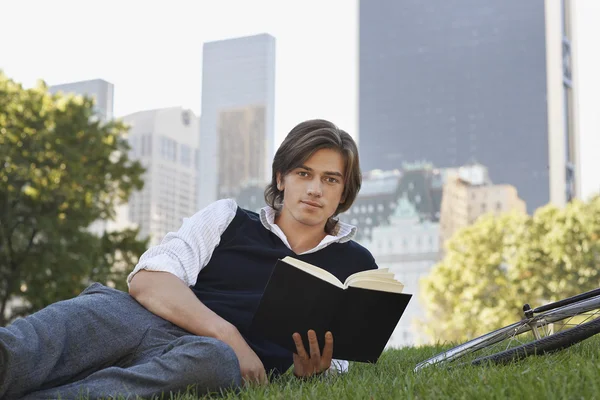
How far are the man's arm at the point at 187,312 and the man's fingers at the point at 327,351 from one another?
0.23 m

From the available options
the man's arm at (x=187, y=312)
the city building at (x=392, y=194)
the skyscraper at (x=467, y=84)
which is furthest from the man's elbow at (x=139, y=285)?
the skyscraper at (x=467, y=84)

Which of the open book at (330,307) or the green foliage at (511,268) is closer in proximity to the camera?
the open book at (330,307)

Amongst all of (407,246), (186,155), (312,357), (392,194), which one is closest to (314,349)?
(312,357)

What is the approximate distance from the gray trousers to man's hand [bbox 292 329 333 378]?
288mm

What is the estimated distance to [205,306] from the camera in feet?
9.53

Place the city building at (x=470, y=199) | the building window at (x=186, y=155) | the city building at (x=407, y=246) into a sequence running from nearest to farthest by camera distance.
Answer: the city building at (x=470, y=199) < the city building at (x=407, y=246) < the building window at (x=186, y=155)

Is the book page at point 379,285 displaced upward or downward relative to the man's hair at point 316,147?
downward

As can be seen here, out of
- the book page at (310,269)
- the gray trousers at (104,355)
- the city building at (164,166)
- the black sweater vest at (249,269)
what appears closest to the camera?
the gray trousers at (104,355)

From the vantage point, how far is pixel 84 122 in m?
18.5

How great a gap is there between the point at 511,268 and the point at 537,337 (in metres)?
26.0

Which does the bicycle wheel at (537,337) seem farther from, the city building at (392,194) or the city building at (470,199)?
the city building at (392,194)

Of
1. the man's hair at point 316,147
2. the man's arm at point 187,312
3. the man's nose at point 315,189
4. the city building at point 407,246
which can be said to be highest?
the city building at point 407,246

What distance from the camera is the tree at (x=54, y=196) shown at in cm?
1761

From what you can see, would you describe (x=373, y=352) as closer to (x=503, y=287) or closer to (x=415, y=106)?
(x=503, y=287)
